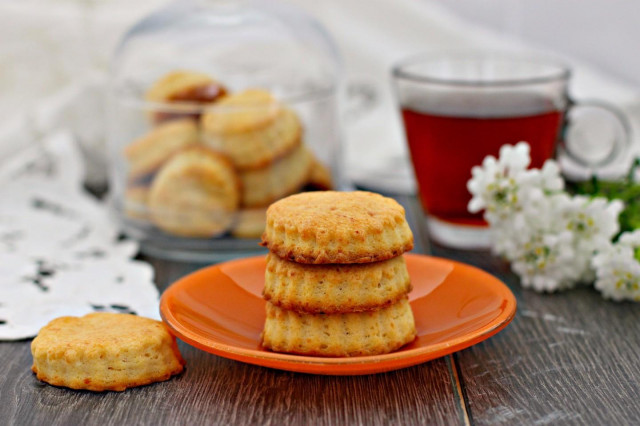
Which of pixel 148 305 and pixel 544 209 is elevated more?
pixel 544 209

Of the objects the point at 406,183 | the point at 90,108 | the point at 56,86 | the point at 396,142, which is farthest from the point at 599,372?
the point at 56,86

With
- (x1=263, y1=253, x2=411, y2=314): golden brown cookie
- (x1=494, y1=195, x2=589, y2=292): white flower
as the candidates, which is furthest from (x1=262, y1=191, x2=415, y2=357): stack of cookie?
(x1=494, y1=195, x2=589, y2=292): white flower

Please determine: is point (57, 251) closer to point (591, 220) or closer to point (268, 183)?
point (268, 183)

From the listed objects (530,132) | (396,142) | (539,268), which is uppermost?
(530,132)

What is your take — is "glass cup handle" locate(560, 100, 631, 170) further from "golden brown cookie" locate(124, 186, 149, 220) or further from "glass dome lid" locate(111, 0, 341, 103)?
"golden brown cookie" locate(124, 186, 149, 220)

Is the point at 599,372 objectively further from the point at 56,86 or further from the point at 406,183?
the point at 56,86

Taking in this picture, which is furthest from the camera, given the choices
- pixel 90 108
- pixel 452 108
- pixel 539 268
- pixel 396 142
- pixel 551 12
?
pixel 551 12
